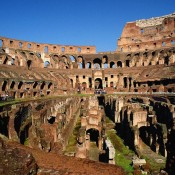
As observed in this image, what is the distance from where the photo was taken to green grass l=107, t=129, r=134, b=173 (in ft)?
40.7

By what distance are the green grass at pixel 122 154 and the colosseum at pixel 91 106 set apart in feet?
0.20

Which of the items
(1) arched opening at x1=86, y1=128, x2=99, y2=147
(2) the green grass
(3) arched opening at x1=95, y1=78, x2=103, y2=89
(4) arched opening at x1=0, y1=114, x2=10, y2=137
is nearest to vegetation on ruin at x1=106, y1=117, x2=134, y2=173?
(2) the green grass

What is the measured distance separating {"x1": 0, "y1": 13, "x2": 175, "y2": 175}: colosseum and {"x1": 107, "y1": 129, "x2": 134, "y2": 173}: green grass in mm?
62

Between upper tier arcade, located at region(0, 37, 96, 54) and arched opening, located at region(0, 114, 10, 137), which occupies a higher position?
upper tier arcade, located at region(0, 37, 96, 54)

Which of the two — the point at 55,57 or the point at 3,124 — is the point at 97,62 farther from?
the point at 3,124

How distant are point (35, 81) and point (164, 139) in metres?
28.8

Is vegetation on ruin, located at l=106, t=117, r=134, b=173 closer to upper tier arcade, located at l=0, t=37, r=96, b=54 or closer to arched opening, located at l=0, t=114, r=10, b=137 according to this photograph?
arched opening, located at l=0, t=114, r=10, b=137

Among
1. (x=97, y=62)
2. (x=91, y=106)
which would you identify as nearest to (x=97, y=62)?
(x=97, y=62)

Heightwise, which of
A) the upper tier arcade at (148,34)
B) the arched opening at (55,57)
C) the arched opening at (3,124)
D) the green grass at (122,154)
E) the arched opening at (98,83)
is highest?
the upper tier arcade at (148,34)

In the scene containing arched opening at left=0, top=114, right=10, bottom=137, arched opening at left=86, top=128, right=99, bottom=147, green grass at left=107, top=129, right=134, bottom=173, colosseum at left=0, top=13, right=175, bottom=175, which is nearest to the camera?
colosseum at left=0, top=13, right=175, bottom=175

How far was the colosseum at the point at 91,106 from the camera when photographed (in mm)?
5949

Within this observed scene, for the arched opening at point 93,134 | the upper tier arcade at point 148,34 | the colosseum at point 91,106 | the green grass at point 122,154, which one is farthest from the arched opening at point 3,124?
the upper tier arcade at point 148,34

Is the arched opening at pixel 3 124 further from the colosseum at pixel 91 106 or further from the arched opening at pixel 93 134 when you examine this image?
the arched opening at pixel 93 134

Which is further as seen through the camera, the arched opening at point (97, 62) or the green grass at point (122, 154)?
the arched opening at point (97, 62)
